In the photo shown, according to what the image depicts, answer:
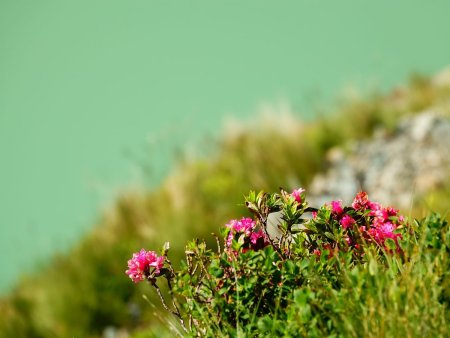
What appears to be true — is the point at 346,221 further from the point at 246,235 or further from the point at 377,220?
the point at 246,235

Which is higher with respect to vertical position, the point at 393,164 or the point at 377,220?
the point at 393,164

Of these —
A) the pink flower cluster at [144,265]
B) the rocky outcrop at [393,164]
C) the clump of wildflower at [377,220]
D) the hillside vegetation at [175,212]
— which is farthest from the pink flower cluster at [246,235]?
the rocky outcrop at [393,164]

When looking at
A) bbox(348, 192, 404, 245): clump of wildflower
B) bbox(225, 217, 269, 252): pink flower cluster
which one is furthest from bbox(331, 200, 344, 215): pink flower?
bbox(225, 217, 269, 252): pink flower cluster

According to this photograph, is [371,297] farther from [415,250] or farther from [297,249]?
[297,249]

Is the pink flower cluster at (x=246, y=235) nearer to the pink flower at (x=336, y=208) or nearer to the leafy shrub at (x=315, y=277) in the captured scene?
the leafy shrub at (x=315, y=277)

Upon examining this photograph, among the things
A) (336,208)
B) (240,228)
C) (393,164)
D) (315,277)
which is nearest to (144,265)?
(240,228)

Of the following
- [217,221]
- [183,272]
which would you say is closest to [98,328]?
[217,221]
